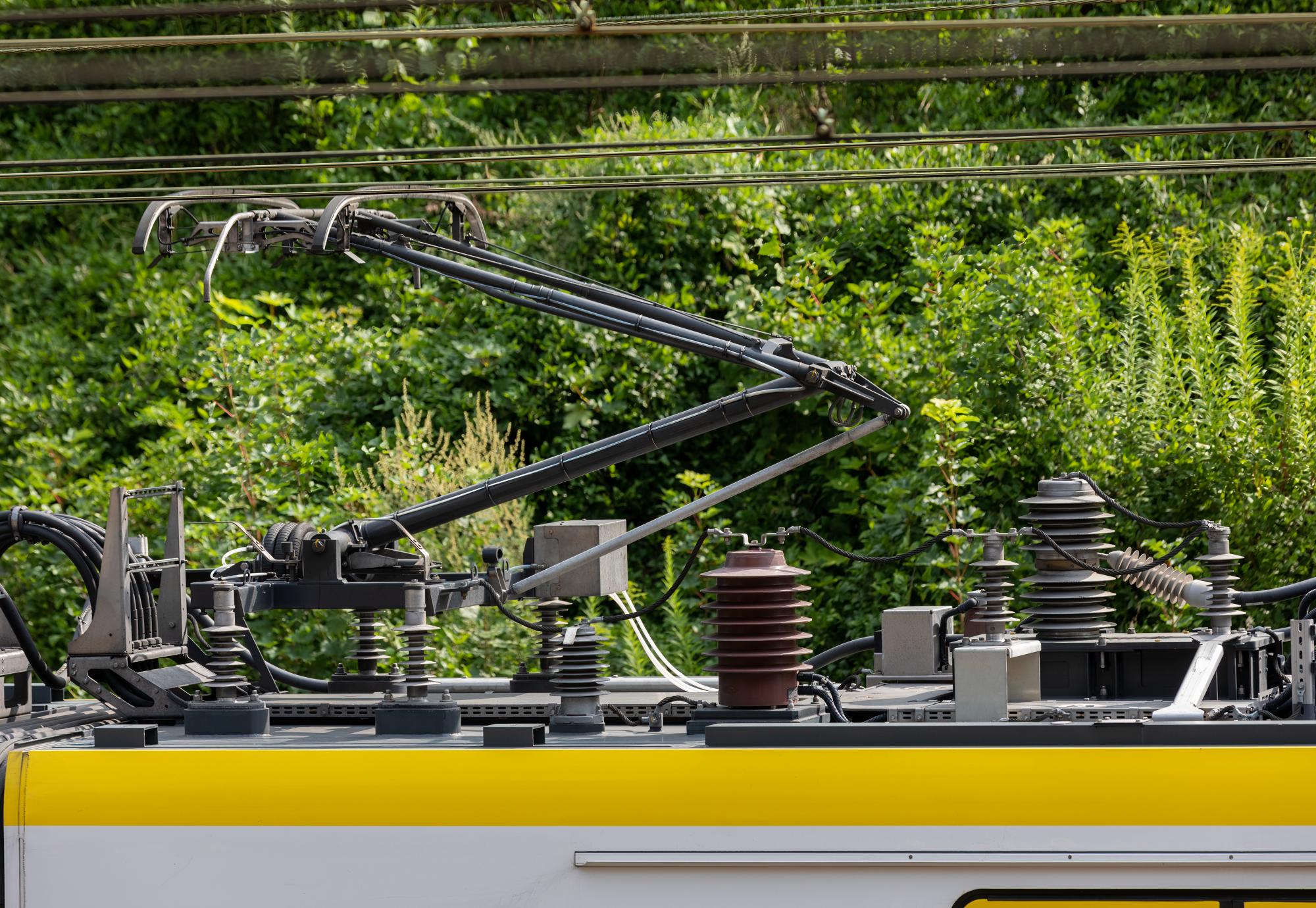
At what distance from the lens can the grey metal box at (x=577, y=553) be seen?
4223 mm

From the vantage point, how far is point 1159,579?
15.6ft

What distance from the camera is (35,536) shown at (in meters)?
4.45

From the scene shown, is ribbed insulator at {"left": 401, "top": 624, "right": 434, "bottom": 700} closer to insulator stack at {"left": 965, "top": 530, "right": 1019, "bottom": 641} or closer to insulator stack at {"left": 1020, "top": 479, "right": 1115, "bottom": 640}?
insulator stack at {"left": 965, "top": 530, "right": 1019, "bottom": 641}

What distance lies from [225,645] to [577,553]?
3.21 ft

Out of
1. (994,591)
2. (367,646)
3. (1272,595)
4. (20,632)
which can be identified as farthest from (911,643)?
(20,632)

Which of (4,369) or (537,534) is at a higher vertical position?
(4,369)

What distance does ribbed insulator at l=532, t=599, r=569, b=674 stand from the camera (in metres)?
4.43

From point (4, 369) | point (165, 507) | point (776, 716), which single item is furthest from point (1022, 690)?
point (4, 369)

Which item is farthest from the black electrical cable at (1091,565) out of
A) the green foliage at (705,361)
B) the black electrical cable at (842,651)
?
the green foliage at (705,361)

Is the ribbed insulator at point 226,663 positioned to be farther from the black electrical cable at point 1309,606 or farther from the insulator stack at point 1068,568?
the black electrical cable at point 1309,606

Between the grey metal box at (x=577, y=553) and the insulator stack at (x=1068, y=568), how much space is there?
120 centimetres

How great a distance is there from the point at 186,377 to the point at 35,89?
288 cm

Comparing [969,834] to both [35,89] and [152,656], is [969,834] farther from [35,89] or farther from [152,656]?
[35,89]

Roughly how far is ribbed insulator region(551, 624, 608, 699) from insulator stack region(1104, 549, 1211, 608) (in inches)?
64.0
